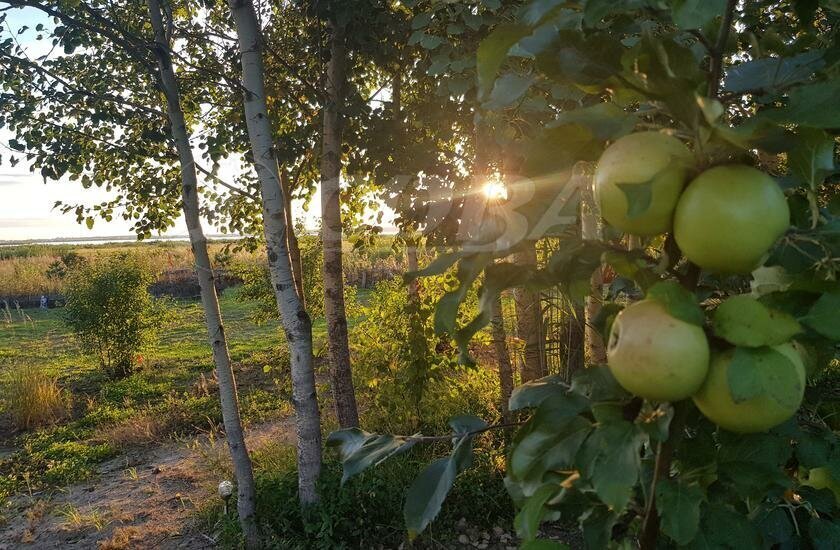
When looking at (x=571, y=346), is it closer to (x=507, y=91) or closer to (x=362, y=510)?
(x=362, y=510)

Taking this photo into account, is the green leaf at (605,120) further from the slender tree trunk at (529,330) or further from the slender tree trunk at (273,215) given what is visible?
the slender tree trunk at (529,330)

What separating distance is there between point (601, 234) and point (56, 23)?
12.4 ft

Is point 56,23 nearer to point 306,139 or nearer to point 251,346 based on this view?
point 306,139

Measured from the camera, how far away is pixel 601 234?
28.9 inches

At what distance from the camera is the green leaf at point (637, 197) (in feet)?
1.51

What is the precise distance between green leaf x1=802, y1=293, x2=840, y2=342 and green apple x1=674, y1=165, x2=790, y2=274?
0.30 feet

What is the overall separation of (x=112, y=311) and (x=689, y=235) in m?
8.48

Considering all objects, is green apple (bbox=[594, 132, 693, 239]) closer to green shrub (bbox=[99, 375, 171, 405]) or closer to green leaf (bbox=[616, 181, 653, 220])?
green leaf (bbox=[616, 181, 653, 220])

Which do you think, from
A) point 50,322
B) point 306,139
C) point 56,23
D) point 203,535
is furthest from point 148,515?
point 50,322

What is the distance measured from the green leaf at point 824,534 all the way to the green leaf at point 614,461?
1.86 feet

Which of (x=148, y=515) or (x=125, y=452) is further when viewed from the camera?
(x=125, y=452)

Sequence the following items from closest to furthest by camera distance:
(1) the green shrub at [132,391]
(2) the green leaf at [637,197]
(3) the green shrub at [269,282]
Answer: (2) the green leaf at [637,197] → (1) the green shrub at [132,391] → (3) the green shrub at [269,282]

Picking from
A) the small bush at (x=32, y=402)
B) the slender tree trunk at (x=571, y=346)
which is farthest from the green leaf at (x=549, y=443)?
the small bush at (x=32, y=402)

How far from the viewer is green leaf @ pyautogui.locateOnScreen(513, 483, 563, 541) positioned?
625mm
